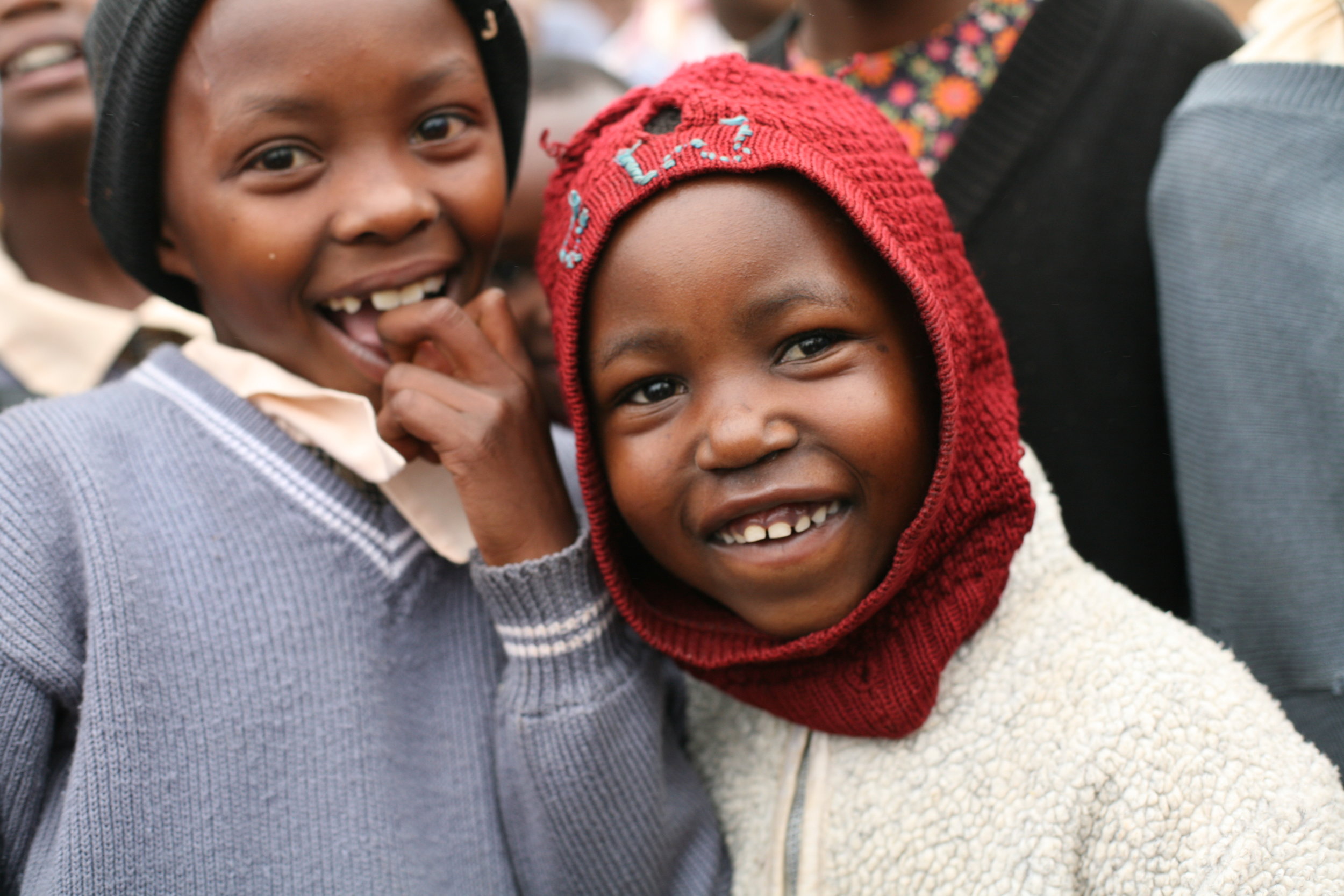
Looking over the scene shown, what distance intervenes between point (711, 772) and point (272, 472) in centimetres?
76

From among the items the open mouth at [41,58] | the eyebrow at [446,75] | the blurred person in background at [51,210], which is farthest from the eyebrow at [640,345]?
the open mouth at [41,58]

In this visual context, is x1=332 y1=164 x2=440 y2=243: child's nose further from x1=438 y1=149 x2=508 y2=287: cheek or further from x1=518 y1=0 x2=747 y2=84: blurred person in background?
x1=518 y1=0 x2=747 y2=84: blurred person in background

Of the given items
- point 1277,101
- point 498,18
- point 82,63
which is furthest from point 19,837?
point 1277,101

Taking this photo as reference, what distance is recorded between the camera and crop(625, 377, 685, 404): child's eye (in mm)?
1260

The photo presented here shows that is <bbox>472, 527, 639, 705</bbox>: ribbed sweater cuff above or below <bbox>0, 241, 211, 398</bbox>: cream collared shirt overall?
above

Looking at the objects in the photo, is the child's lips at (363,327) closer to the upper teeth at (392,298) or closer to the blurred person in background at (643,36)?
the upper teeth at (392,298)

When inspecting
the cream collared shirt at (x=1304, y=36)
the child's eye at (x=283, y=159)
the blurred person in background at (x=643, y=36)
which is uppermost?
the cream collared shirt at (x=1304, y=36)

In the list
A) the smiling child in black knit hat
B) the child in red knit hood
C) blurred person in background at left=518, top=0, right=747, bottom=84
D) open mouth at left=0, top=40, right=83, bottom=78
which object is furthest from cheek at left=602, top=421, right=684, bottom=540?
blurred person in background at left=518, top=0, right=747, bottom=84

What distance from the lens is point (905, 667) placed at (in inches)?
49.9

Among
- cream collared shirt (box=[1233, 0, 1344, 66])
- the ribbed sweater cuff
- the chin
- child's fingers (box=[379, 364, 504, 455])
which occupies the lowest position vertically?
the ribbed sweater cuff

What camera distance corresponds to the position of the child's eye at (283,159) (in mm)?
1341

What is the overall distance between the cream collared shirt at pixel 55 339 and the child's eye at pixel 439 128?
96cm

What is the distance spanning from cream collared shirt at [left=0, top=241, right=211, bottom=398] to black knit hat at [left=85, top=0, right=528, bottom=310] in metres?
0.62

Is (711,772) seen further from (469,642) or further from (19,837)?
(19,837)
